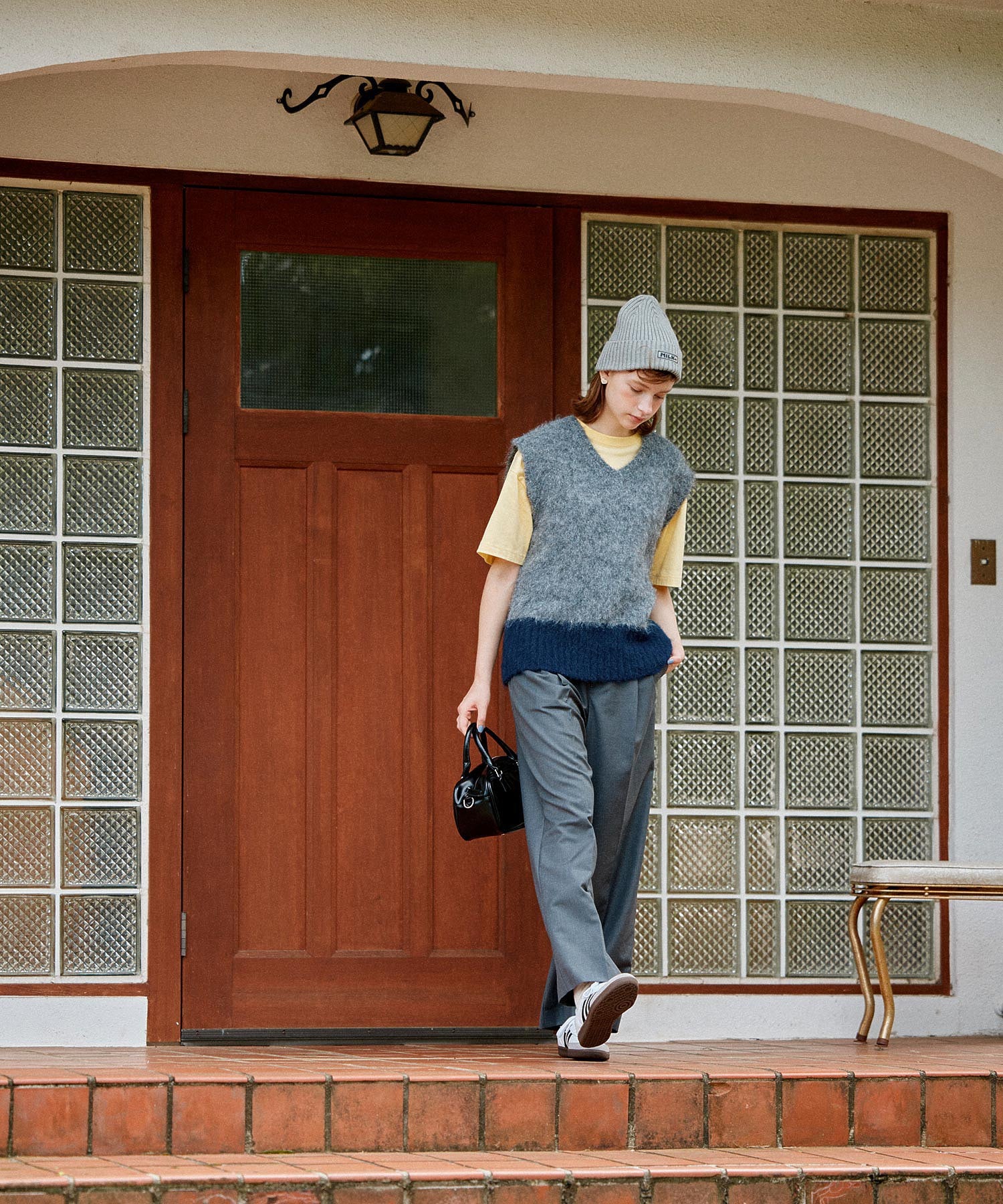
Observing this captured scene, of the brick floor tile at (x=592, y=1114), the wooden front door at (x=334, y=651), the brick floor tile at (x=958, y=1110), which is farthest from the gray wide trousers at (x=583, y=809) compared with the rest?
the wooden front door at (x=334, y=651)

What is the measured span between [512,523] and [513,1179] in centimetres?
156

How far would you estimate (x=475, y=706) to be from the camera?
4168 millimetres

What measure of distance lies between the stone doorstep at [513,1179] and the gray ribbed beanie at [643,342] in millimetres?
1831

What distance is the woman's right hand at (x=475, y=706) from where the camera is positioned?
13.7 feet

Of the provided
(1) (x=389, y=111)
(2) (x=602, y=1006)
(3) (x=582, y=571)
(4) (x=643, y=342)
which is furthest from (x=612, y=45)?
(2) (x=602, y=1006)

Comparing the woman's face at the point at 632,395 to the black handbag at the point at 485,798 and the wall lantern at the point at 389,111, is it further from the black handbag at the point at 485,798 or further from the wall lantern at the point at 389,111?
the wall lantern at the point at 389,111

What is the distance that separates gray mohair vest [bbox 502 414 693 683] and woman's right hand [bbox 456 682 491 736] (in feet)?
0.29

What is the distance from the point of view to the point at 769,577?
216 inches

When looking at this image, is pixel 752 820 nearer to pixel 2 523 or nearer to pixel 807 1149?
pixel 807 1149

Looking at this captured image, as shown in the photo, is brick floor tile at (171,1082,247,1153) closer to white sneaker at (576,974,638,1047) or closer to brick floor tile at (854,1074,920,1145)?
white sneaker at (576,974,638,1047)

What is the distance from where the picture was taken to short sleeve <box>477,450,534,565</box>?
423 centimetres

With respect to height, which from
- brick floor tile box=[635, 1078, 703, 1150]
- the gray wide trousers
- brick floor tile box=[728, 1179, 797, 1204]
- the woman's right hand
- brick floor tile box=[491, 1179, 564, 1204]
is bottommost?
brick floor tile box=[728, 1179, 797, 1204]

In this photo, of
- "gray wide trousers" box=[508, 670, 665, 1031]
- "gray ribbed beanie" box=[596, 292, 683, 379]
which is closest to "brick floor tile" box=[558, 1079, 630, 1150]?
"gray wide trousers" box=[508, 670, 665, 1031]

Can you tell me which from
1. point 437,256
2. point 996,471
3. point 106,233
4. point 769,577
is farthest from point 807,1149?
point 106,233
